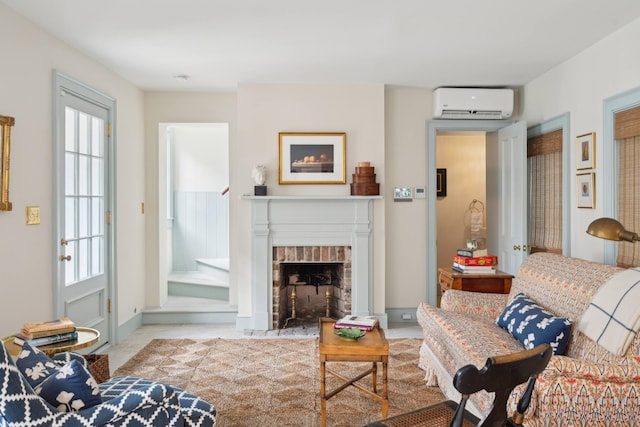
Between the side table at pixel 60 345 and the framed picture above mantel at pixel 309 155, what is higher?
the framed picture above mantel at pixel 309 155

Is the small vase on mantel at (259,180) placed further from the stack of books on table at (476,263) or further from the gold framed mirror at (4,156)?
the gold framed mirror at (4,156)

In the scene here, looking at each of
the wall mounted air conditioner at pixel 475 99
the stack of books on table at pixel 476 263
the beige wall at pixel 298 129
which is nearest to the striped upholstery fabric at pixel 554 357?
the stack of books on table at pixel 476 263

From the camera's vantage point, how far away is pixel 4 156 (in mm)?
2771

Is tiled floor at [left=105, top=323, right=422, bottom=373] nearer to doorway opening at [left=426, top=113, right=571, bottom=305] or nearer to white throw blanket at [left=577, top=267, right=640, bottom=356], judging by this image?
doorway opening at [left=426, top=113, right=571, bottom=305]

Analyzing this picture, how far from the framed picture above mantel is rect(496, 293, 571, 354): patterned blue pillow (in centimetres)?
233

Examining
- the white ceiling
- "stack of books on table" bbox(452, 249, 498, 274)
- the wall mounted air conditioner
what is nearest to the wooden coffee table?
"stack of books on table" bbox(452, 249, 498, 274)

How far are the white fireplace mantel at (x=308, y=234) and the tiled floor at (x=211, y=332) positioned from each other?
0.66ft

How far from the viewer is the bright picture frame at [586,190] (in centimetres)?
365

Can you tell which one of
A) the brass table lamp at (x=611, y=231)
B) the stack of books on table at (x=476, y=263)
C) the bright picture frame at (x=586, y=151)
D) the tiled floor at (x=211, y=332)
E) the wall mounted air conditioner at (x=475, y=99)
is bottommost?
the tiled floor at (x=211, y=332)

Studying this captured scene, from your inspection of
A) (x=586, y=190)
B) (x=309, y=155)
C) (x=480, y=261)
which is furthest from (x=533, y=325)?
(x=309, y=155)

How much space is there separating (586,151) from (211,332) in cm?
372

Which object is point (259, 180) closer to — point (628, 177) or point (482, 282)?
point (482, 282)

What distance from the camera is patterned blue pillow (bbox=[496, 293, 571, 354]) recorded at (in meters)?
2.46

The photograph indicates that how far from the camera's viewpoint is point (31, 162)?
10.2ft
